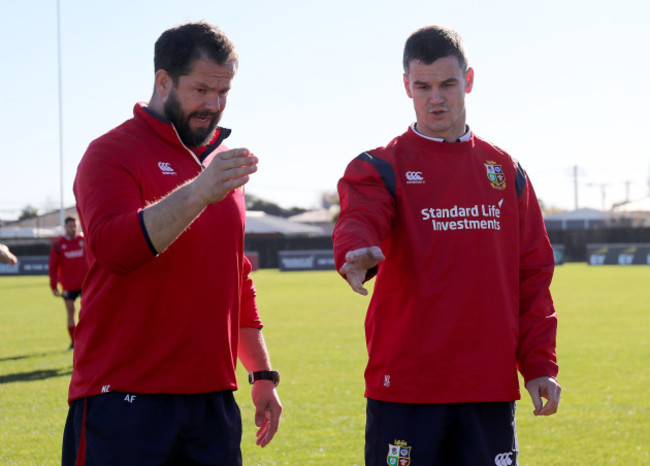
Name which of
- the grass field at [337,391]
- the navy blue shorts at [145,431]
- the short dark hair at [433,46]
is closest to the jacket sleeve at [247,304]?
the navy blue shorts at [145,431]

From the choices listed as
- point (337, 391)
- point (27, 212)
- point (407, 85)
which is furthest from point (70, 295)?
point (27, 212)

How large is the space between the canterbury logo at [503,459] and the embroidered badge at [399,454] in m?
0.33

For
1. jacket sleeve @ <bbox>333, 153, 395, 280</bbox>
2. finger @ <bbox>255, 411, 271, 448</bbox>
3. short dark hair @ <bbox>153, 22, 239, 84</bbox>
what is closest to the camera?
jacket sleeve @ <bbox>333, 153, 395, 280</bbox>

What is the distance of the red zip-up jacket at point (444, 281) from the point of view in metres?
3.10

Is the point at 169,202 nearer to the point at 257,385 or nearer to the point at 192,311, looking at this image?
the point at 192,311

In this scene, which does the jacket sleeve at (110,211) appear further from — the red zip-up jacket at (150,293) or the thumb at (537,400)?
the thumb at (537,400)

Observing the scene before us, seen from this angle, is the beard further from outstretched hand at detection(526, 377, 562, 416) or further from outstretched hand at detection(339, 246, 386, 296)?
outstretched hand at detection(526, 377, 562, 416)

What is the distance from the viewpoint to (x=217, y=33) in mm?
3008

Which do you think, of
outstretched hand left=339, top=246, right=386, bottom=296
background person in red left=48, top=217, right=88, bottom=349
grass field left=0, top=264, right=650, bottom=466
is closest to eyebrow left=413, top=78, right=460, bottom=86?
outstretched hand left=339, top=246, right=386, bottom=296

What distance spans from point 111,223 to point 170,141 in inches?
20.0

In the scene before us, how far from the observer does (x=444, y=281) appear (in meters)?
3.11

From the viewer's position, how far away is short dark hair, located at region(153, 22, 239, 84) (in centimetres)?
295

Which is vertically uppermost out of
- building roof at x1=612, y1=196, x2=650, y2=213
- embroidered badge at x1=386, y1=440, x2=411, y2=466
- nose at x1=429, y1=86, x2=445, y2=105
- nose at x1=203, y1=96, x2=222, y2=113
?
building roof at x1=612, y1=196, x2=650, y2=213

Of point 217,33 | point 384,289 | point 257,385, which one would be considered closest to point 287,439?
point 257,385
